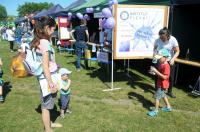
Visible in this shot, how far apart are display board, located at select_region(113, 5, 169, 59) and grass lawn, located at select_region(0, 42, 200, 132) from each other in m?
1.02

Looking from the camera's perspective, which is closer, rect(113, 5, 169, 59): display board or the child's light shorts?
the child's light shorts

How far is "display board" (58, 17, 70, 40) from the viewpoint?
1555cm

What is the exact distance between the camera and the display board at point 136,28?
6789 millimetres

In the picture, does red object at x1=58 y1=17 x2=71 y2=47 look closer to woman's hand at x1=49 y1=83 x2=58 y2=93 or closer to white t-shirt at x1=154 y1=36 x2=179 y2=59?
white t-shirt at x1=154 y1=36 x2=179 y2=59

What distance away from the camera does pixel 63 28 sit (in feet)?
51.2

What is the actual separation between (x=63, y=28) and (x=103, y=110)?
416 inches

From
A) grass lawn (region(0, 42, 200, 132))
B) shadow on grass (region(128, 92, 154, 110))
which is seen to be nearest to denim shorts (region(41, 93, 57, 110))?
grass lawn (region(0, 42, 200, 132))

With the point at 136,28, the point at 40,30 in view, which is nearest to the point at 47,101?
the point at 40,30

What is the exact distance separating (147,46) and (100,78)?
210cm

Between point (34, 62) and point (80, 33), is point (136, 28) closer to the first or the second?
point (80, 33)

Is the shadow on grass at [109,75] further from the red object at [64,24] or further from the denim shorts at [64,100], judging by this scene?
the red object at [64,24]

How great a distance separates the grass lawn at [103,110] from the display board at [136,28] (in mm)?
1024

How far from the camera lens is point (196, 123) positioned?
16.7ft

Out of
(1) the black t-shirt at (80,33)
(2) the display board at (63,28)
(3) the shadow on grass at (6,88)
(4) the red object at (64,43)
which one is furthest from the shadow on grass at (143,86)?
(2) the display board at (63,28)
